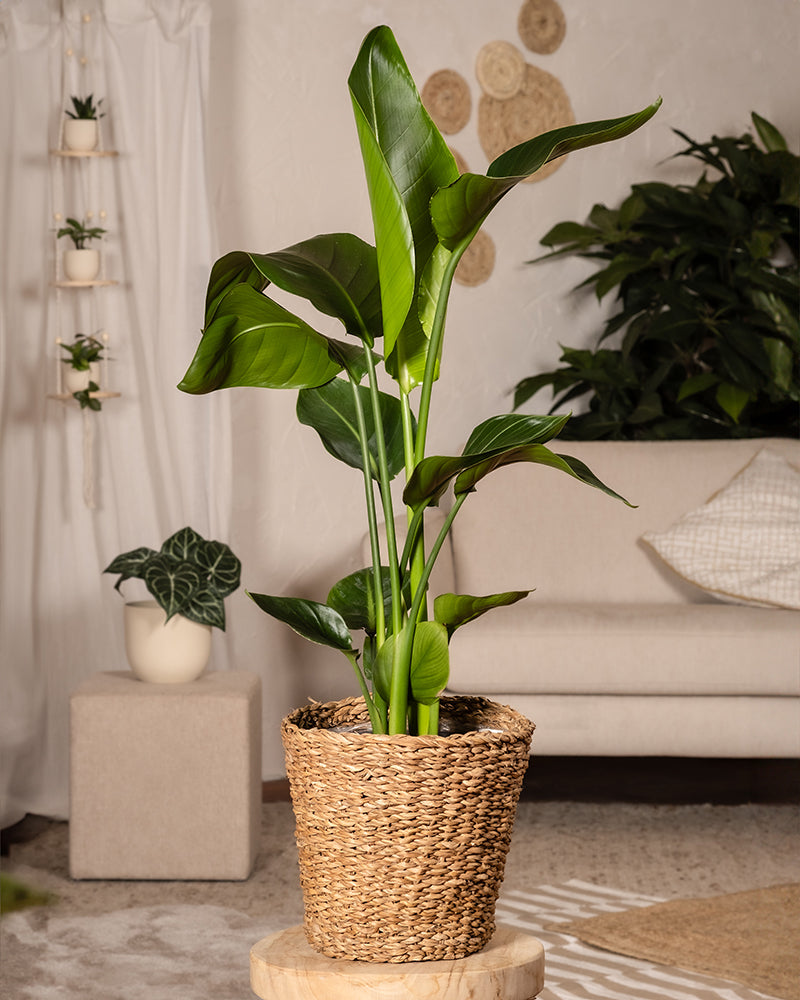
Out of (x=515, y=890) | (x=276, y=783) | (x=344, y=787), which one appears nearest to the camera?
(x=344, y=787)

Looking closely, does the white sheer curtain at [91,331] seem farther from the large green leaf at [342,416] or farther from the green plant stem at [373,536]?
the green plant stem at [373,536]

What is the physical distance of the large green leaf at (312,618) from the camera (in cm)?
125

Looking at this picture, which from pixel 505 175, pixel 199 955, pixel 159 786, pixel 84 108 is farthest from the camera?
pixel 84 108

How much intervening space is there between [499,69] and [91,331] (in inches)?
59.6

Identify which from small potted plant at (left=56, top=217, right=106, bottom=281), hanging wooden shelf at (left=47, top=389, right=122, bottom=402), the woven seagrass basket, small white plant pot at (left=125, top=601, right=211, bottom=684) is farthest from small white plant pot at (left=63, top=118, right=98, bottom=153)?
the woven seagrass basket

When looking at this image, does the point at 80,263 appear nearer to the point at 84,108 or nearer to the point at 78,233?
the point at 78,233

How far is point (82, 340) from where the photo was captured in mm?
3029

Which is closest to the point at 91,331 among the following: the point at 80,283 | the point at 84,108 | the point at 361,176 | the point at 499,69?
the point at 80,283

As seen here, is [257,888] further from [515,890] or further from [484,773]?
[484,773]

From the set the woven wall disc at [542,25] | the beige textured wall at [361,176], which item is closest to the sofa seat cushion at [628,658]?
the beige textured wall at [361,176]

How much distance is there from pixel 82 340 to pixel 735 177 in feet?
6.31

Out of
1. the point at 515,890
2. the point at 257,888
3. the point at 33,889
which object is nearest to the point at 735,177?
the point at 515,890

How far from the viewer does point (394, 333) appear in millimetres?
1152

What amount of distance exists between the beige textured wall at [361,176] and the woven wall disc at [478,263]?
0.03 metres
